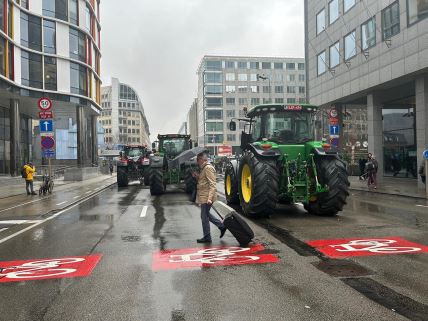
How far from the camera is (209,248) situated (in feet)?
23.3

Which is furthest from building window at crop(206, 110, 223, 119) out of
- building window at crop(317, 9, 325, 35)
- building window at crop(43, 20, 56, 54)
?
building window at crop(317, 9, 325, 35)

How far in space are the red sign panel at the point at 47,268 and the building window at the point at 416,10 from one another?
18116mm

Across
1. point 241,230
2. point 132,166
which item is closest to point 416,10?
point 241,230

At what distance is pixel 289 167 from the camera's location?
1048 centimetres

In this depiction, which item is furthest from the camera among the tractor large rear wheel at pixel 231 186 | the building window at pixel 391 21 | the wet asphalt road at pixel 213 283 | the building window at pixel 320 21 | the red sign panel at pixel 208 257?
the building window at pixel 320 21

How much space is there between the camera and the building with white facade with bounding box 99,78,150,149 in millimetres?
146125

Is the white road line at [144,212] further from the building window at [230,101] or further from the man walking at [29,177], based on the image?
the building window at [230,101]

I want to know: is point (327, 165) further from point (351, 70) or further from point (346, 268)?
point (351, 70)

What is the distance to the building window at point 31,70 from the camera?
35250mm

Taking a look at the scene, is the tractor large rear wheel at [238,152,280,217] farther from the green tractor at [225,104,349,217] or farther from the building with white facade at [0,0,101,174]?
the building with white facade at [0,0,101,174]

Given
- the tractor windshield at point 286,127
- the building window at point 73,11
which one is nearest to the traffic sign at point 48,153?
the tractor windshield at point 286,127

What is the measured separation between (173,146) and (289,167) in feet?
39.5

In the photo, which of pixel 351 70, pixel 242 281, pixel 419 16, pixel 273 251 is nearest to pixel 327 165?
pixel 273 251

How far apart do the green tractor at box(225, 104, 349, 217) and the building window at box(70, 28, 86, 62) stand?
112 ft
